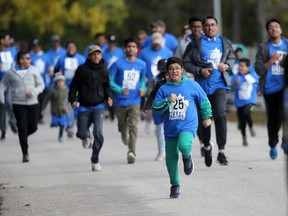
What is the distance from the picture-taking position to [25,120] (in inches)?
711

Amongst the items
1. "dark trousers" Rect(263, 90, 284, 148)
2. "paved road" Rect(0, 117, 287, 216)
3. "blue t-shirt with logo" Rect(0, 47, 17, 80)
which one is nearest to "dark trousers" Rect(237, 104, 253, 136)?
"paved road" Rect(0, 117, 287, 216)

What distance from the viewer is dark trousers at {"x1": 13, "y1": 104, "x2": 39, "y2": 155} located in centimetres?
1802

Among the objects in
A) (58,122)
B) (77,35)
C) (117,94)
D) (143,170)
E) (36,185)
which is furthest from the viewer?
(77,35)

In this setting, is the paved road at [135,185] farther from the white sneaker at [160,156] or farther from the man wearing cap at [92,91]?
the man wearing cap at [92,91]

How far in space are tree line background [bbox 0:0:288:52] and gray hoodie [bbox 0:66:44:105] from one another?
1830 centimetres

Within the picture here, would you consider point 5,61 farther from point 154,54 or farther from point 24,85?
point 24,85

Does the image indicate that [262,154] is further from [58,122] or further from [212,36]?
[58,122]

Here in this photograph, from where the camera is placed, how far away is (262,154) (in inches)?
711

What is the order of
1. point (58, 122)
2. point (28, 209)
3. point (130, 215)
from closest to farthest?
point (130, 215), point (28, 209), point (58, 122)

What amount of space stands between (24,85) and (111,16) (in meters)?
41.4

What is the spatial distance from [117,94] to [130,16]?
50.1m

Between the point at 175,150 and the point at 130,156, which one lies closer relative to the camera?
the point at 175,150

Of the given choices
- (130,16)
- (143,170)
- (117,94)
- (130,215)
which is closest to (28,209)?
(130,215)

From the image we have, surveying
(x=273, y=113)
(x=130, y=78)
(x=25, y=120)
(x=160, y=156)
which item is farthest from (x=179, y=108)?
(x=25, y=120)
